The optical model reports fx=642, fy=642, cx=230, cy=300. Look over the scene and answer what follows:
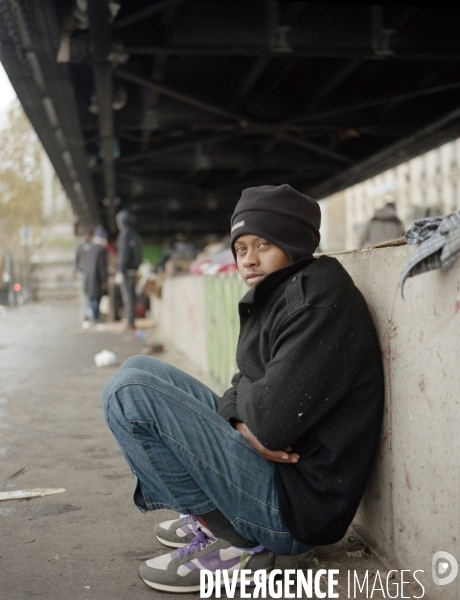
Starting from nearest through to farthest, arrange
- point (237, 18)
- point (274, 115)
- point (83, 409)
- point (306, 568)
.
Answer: point (306, 568), point (83, 409), point (237, 18), point (274, 115)

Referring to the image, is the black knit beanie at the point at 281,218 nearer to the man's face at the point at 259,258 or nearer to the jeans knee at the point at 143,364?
the man's face at the point at 259,258

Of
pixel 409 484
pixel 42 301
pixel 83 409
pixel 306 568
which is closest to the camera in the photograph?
pixel 409 484

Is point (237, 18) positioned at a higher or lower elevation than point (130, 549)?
higher

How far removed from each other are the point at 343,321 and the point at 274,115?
866 cm

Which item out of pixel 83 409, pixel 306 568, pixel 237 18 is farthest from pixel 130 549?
pixel 237 18

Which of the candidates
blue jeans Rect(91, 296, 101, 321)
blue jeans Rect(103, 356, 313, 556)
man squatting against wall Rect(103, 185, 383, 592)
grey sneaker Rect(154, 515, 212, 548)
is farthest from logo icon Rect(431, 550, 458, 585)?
blue jeans Rect(91, 296, 101, 321)

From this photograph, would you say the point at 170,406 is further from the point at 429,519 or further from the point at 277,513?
the point at 429,519

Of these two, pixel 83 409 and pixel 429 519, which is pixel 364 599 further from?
pixel 83 409

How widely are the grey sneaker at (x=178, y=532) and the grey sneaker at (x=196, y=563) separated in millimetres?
286

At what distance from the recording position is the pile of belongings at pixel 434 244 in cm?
192

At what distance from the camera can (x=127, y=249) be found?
45.0ft

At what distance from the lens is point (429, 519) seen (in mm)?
2217

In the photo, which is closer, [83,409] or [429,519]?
[429,519]

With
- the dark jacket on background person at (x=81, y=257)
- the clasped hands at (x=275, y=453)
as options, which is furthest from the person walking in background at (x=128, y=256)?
the clasped hands at (x=275, y=453)
